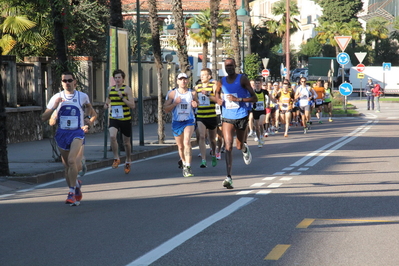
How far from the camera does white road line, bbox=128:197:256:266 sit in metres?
6.07

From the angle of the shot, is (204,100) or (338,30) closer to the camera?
(204,100)

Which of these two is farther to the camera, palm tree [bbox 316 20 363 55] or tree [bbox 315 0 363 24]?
tree [bbox 315 0 363 24]

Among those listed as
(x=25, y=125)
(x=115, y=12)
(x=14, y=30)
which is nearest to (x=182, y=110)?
(x=115, y=12)

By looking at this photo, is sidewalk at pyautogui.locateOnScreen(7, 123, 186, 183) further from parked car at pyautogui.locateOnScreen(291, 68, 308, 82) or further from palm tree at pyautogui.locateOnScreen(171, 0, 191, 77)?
parked car at pyautogui.locateOnScreen(291, 68, 308, 82)

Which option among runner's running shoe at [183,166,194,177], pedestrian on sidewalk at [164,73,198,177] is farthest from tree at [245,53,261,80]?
runner's running shoe at [183,166,194,177]

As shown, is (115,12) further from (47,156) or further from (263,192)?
(263,192)

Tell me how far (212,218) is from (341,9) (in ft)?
296

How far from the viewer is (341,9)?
94625mm

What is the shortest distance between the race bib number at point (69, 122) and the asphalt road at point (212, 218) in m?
1.04

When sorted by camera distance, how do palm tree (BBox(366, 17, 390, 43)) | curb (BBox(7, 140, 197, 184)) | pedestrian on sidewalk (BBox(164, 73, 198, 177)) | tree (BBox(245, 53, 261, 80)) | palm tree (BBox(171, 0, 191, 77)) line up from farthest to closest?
palm tree (BBox(366, 17, 390, 43)), tree (BBox(245, 53, 261, 80)), palm tree (BBox(171, 0, 191, 77)), pedestrian on sidewalk (BBox(164, 73, 198, 177)), curb (BBox(7, 140, 197, 184))

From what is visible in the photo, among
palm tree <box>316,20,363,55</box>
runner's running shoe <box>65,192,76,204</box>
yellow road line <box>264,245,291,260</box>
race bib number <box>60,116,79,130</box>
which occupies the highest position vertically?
palm tree <box>316,20,363,55</box>

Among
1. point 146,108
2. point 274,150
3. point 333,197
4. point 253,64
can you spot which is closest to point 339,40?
point 146,108

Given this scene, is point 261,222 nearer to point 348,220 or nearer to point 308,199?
point 348,220

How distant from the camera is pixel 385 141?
20969mm
